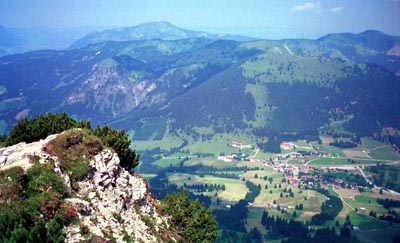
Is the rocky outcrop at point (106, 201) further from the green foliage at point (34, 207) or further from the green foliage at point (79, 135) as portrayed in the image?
the green foliage at point (79, 135)

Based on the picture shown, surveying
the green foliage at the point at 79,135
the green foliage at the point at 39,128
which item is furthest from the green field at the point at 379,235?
the green foliage at the point at 39,128

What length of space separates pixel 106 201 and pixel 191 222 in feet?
55.2

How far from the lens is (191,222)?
2275 inches

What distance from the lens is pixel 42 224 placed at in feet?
108

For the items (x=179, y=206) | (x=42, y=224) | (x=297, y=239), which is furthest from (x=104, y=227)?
(x=297, y=239)

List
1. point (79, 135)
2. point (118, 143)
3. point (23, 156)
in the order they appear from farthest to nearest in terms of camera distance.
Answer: point (118, 143)
point (79, 135)
point (23, 156)

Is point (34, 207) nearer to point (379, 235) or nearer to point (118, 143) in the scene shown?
point (118, 143)

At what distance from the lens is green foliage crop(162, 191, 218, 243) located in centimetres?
5659

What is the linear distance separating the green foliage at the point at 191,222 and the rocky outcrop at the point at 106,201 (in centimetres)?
252

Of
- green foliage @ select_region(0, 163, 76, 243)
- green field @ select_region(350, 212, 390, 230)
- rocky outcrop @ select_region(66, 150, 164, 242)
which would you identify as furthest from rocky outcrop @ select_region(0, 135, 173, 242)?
green field @ select_region(350, 212, 390, 230)

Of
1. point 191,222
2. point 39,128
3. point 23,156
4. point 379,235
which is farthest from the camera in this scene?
point 379,235

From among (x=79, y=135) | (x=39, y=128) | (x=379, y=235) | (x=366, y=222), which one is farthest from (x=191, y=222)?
(x=366, y=222)

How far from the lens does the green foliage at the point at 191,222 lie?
186ft

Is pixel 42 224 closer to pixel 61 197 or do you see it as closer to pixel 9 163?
pixel 61 197
